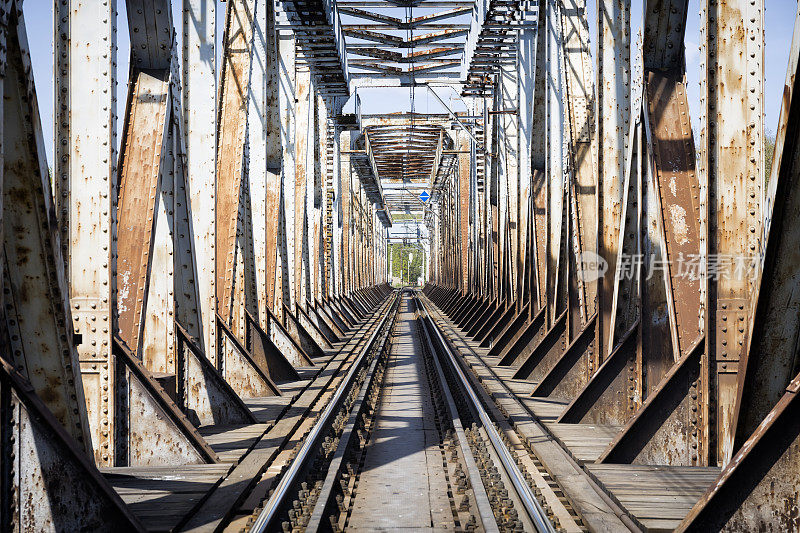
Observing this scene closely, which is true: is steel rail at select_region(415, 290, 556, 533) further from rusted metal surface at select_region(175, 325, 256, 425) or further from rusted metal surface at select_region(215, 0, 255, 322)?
rusted metal surface at select_region(215, 0, 255, 322)

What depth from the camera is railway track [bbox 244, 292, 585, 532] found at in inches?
197

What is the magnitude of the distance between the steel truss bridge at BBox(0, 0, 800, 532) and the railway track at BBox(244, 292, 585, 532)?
4 centimetres

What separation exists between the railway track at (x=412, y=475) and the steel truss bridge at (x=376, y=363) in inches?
1.4

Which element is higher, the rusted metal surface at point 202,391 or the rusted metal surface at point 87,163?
the rusted metal surface at point 87,163

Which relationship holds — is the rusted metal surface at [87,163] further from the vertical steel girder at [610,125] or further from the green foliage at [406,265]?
the green foliage at [406,265]

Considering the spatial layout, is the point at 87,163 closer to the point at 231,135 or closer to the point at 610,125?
the point at 231,135

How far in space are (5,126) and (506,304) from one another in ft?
47.1

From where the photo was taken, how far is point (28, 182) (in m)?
4.56

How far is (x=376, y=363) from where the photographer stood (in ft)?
46.3

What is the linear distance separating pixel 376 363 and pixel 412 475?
7668mm

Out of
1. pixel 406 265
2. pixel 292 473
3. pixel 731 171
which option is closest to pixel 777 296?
pixel 731 171

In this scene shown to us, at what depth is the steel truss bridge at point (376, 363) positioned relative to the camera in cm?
448

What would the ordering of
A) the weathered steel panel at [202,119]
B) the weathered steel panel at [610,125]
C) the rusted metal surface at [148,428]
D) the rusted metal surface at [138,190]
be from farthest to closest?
the weathered steel panel at [202,119] < the weathered steel panel at [610,125] < the rusted metal surface at [138,190] < the rusted metal surface at [148,428]

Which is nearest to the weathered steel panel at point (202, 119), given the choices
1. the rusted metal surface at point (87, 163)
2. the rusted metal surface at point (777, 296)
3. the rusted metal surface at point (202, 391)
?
the rusted metal surface at point (202, 391)
